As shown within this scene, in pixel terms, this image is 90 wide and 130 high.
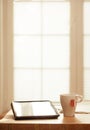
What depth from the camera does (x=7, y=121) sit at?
1124 mm

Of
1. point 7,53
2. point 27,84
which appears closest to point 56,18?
point 7,53

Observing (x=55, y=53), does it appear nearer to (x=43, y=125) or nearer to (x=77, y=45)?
(x=77, y=45)

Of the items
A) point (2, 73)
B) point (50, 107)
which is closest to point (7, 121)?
point (50, 107)

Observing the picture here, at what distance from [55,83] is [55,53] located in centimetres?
27

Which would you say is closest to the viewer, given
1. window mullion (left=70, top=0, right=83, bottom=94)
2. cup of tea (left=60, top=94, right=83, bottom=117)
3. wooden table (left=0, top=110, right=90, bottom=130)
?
wooden table (left=0, top=110, right=90, bottom=130)

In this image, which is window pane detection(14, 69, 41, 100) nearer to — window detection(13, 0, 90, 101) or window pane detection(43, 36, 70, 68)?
window detection(13, 0, 90, 101)

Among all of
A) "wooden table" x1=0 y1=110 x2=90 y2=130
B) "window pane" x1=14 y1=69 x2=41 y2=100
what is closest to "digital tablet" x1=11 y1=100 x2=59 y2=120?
"wooden table" x1=0 y1=110 x2=90 y2=130

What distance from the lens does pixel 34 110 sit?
1.24m

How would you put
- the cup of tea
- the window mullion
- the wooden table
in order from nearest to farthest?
the wooden table < the cup of tea < the window mullion

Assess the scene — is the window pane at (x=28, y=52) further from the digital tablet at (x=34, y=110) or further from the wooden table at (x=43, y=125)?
the wooden table at (x=43, y=125)

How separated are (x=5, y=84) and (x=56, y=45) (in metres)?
0.57

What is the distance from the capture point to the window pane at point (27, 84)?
2574 mm

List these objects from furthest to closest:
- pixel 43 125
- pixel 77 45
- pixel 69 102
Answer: pixel 77 45, pixel 69 102, pixel 43 125

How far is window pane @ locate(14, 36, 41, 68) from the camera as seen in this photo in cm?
256
